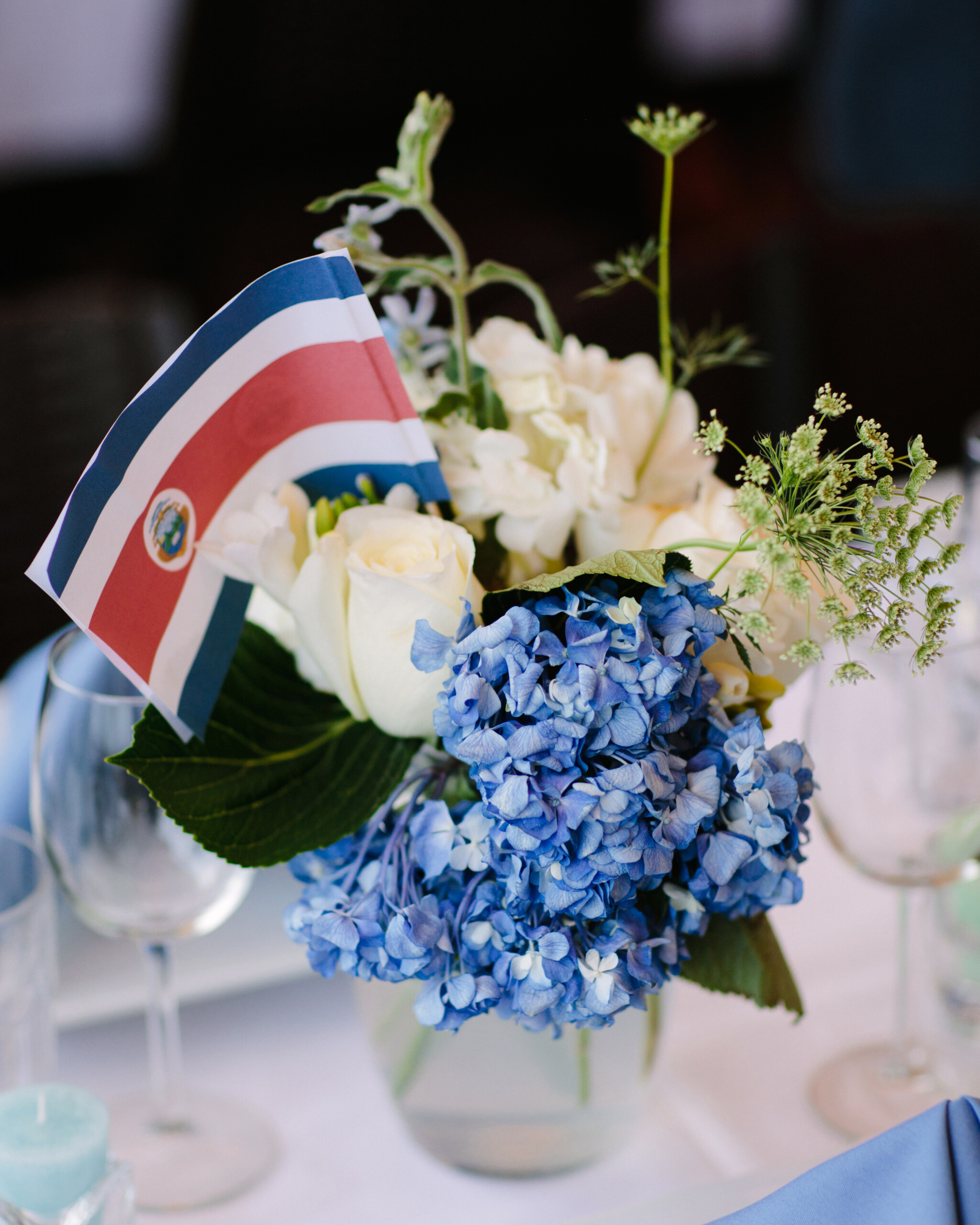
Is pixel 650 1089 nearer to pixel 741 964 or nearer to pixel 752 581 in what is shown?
pixel 741 964

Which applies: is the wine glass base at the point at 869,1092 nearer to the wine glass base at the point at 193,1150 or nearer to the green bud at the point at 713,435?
the wine glass base at the point at 193,1150

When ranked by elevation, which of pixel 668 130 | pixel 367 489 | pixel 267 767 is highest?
pixel 668 130

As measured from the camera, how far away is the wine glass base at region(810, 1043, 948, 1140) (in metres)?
0.66

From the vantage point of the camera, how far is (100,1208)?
51cm

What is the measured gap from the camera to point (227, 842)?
0.52m

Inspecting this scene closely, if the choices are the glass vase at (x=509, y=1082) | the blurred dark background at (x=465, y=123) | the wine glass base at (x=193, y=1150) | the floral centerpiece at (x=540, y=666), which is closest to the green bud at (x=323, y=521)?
the floral centerpiece at (x=540, y=666)

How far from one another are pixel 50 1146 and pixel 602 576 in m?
0.30

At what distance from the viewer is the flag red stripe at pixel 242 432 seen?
499 millimetres

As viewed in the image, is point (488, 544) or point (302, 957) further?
point (302, 957)

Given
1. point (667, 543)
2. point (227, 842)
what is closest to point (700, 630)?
point (667, 543)

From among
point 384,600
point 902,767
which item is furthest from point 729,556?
point 902,767

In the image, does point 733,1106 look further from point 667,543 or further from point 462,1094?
point 667,543

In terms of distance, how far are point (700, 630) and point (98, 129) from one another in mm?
3111

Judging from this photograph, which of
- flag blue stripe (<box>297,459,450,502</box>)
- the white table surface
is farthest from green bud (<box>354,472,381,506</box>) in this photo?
the white table surface
